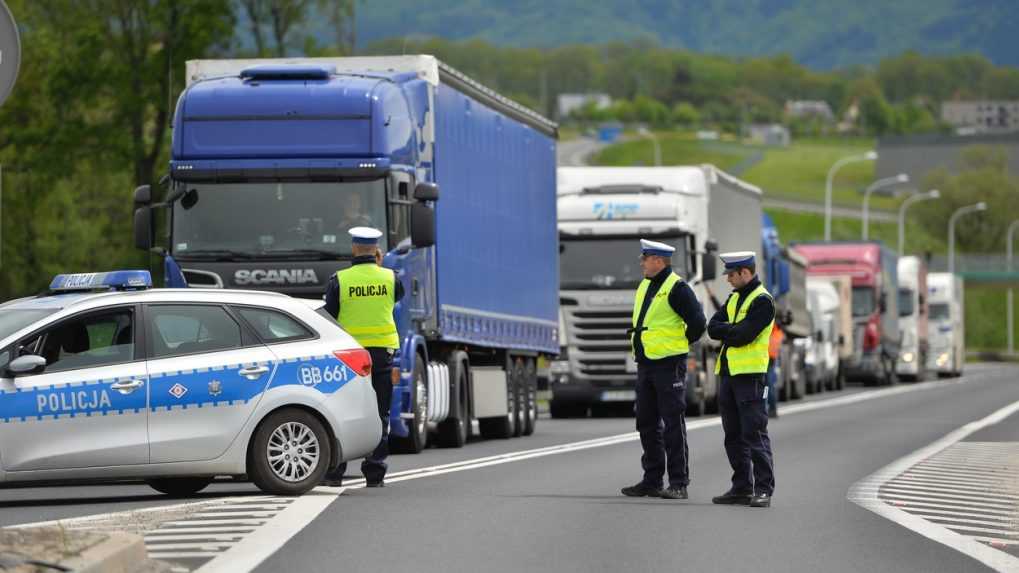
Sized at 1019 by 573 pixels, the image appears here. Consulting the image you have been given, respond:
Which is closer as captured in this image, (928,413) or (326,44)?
(928,413)

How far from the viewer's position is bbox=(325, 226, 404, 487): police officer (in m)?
15.4

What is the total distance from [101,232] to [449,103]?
41.5 metres

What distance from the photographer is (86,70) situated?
48.8 metres

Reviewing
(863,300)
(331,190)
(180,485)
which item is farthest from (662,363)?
(863,300)

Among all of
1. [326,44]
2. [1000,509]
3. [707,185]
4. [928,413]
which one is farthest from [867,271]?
[1000,509]

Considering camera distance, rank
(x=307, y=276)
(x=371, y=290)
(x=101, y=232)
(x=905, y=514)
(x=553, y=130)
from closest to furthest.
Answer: (x=905, y=514) → (x=371, y=290) → (x=307, y=276) → (x=553, y=130) → (x=101, y=232)

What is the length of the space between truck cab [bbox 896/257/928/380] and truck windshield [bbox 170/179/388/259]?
1806 inches

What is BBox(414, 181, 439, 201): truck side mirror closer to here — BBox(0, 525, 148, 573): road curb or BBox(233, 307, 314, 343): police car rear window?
BBox(233, 307, 314, 343): police car rear window

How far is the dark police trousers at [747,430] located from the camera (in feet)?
46.5

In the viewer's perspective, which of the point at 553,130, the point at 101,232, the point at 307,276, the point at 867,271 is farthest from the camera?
the point at 101,232

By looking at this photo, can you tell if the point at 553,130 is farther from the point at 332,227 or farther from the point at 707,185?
the point at 332,227

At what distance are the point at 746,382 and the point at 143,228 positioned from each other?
7032 mm

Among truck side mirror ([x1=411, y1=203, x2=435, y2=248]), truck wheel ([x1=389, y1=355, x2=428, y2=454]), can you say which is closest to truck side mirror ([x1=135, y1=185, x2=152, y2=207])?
truck side mirror ([x1=411, y1=203, x2=435, y2=248])

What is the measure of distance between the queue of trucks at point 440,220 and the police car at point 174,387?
4320 millimetres
